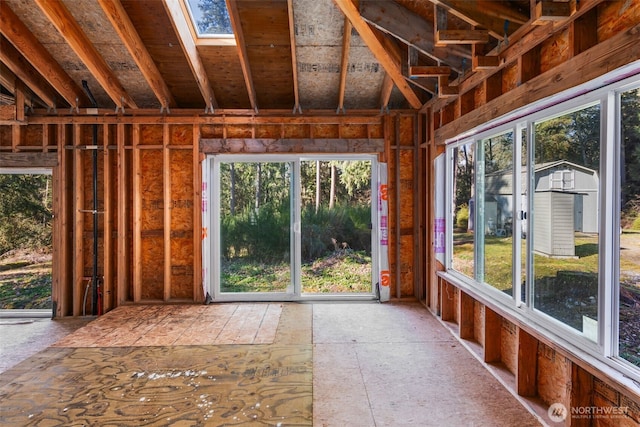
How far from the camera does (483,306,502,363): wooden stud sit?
3.43 metres

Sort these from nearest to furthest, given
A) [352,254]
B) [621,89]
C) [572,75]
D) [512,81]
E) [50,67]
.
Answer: [621,89]
[572,75]
[512,81]
[50,67]
[352,254]

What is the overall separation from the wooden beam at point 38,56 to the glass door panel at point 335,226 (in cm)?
351

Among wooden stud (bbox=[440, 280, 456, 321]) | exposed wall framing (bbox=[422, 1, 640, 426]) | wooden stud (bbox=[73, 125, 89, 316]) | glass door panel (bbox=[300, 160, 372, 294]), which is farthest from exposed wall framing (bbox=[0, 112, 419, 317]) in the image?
exposed wall framing (bbox=[422, 1, 640, 426])

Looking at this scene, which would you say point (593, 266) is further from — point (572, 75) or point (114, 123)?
point (114, 123)

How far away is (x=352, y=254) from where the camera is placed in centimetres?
607

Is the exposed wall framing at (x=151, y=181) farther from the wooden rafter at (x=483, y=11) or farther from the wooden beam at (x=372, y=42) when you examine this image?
the wooden rafter at (x=483, y=11)

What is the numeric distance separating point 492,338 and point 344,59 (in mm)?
3565

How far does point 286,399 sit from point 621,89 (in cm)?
307

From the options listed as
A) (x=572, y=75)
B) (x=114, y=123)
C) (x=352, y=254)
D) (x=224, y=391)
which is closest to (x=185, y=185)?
(x=114, y=123)

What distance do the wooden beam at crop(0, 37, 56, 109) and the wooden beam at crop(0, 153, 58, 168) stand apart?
0.74 metres

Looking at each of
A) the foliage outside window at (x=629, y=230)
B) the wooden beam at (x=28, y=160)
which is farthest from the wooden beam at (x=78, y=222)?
the foliage outside window at (x=629, y=230)

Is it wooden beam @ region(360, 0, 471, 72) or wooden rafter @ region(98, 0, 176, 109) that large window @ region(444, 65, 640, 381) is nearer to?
wooden beam @ region(360, 0, 471, 72)

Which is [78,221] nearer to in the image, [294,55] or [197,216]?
[197,216]

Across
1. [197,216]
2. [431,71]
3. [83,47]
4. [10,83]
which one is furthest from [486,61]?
[10,83]
